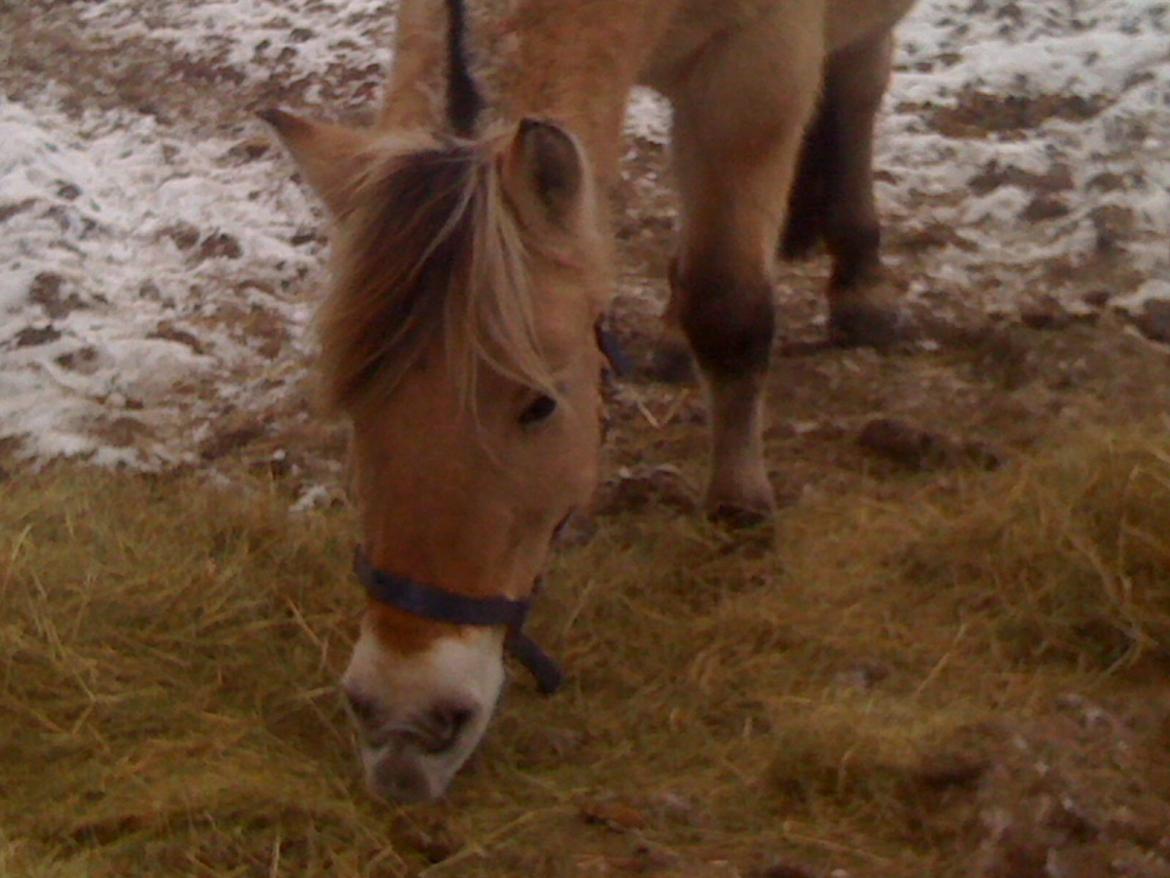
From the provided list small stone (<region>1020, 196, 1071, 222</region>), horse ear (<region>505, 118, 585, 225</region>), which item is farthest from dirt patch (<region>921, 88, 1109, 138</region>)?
horse ear (<region>505, 118, 585, 225</region>)

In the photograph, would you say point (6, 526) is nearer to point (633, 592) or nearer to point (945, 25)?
point (633, 592)

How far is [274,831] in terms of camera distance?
202cm

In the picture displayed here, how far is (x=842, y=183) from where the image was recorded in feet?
13.3

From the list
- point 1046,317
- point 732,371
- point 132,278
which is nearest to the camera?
point 732,371

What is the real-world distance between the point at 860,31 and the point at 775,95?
93cm

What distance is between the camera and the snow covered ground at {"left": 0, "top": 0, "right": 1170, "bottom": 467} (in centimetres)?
387

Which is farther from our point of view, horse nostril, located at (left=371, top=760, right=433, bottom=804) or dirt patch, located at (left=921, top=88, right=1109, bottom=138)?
dirt patch, located at (left=921, top=88, right=1109, bottom=138)

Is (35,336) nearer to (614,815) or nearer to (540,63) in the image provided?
(540,63)

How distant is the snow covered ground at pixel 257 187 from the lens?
3869 millimetres

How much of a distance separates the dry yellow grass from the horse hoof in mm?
878

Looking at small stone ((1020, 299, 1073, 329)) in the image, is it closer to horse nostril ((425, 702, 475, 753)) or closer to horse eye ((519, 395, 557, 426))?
horse eye ((519, 395, 557, 426))

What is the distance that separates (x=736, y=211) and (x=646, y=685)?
1.12 m

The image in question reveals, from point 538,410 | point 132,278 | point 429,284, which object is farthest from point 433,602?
point 132,278

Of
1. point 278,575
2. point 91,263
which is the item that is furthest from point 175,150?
point 278,575
